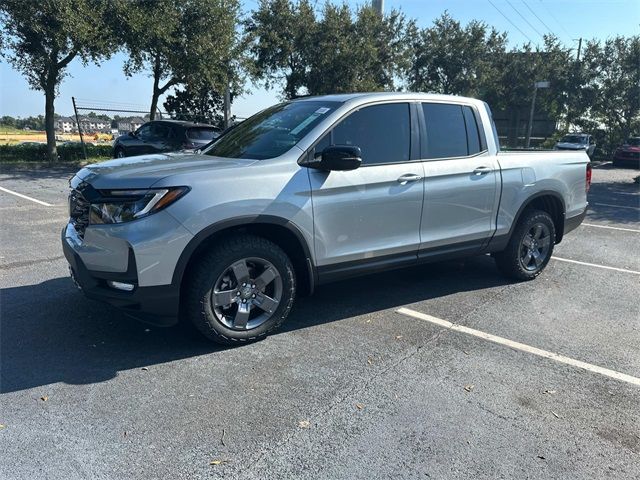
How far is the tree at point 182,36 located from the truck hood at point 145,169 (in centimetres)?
1270

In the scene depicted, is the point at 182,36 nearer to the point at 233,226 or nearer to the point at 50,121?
the point at 50,121

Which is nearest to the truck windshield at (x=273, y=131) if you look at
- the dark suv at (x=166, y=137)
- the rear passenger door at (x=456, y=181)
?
the rear passenger door at (x=456, y=181)

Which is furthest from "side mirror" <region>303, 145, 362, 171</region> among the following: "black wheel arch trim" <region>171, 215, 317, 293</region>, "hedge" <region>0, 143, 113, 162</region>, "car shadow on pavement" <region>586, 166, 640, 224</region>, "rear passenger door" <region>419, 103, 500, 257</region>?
"hedge" <region>0, 143, 113, 162</region>

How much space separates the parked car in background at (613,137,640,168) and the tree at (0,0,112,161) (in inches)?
968

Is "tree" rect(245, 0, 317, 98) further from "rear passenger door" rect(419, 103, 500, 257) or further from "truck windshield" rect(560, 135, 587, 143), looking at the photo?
"rear passenger door" rect(419, 103, 500, 257)

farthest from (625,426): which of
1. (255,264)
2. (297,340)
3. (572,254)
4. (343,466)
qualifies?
(572,254)

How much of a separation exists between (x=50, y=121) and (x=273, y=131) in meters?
15.2

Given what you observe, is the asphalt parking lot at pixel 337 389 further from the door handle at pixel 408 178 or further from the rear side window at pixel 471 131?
the rear side window at pixel 471 131

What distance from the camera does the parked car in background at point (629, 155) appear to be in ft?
85.1

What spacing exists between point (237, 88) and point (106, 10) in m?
6.79

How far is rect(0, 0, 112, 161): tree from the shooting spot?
45.5 ft

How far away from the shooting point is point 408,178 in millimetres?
4520

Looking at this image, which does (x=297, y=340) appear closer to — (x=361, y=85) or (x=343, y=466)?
(x=343, y=466)

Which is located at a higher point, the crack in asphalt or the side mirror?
the side mirror
